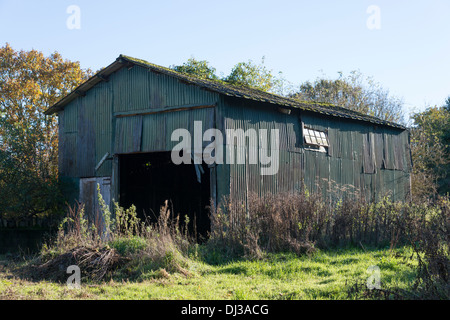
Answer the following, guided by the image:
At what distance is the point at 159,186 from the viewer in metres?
21.0

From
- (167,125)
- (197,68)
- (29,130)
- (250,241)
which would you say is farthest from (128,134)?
(197,68)

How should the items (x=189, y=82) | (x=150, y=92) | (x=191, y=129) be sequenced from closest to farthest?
(x=189, y=82) < (x=191, y=129) < (x=150, y=92)

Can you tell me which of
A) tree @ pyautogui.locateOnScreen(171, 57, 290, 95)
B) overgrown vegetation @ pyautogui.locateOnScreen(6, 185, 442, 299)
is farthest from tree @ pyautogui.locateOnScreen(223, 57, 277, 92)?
overgrown vegetation @ pyautogui.locateOnScreen(6, 185, 442, 299)

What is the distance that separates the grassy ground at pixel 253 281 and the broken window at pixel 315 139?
23.6 ft

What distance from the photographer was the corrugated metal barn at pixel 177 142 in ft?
50.3

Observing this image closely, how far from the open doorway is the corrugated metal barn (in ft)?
0.15

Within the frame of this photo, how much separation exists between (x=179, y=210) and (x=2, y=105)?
15369 mm

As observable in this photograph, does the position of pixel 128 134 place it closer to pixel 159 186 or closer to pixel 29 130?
pixel 159 186

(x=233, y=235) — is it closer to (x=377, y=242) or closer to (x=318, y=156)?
(x=377, y=242)

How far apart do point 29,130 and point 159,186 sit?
19.3 ft

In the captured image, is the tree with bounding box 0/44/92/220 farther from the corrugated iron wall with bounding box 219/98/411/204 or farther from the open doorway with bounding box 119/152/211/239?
the corrugated iron wall with bounding box 219/98/411/204

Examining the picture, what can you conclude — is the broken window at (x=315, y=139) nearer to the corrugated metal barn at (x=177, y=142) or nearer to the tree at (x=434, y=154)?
the corrugated metal barn at (x=177, y=142)

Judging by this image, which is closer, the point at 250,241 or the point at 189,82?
the point at 250,241

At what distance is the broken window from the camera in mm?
18047
